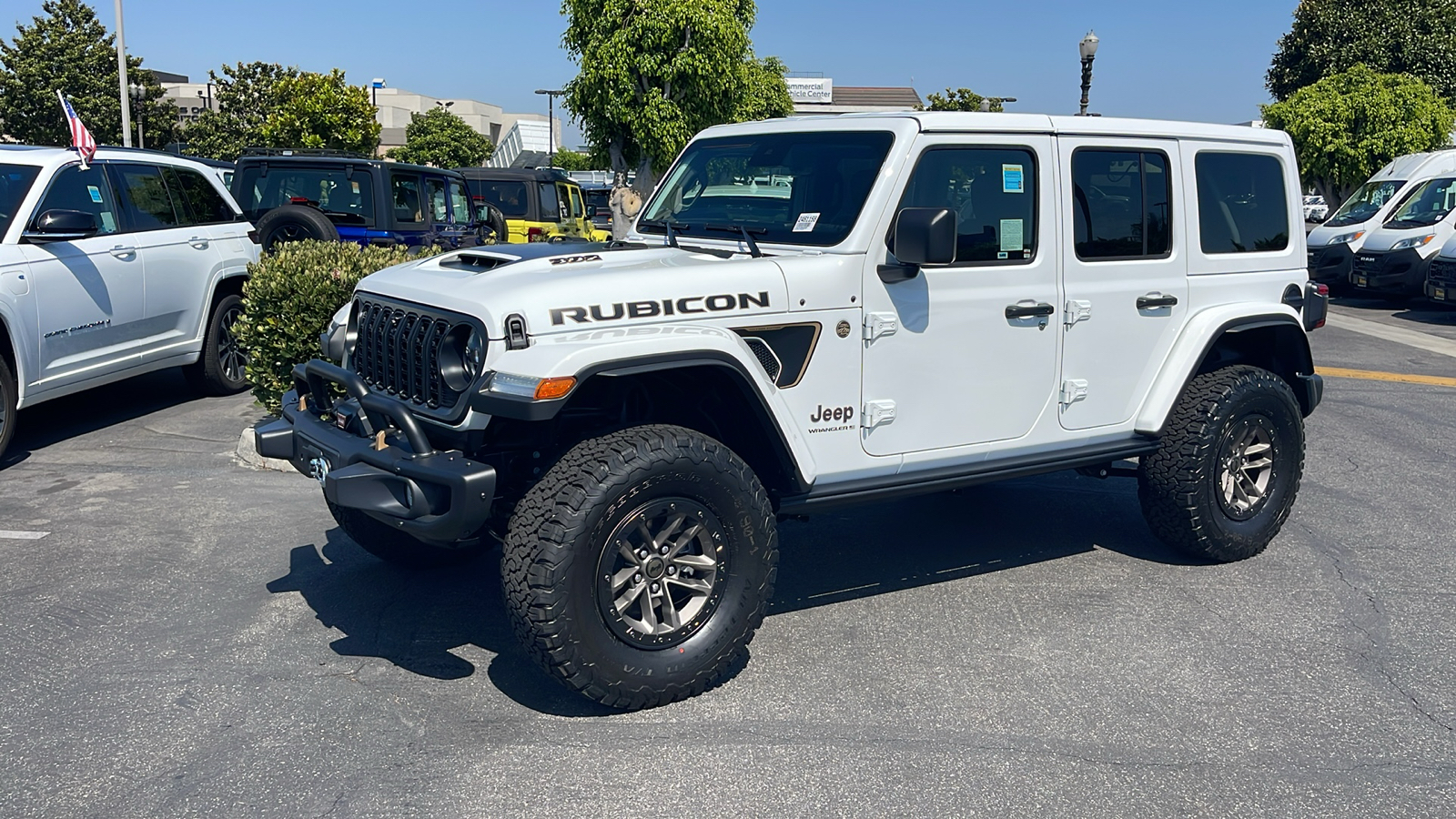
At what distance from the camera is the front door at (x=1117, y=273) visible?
197 inches

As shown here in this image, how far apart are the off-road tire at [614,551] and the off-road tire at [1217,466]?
221cm

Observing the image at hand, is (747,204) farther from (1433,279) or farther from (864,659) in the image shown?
(1433,279)

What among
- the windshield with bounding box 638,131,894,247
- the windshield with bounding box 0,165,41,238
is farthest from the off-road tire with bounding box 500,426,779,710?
the windshield with bounding box 0,165,41,238

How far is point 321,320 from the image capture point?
7.34 meters

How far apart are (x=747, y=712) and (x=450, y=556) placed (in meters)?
1.96

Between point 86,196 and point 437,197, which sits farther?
point 437,197

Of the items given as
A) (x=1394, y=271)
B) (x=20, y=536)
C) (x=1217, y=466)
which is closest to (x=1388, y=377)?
(x=1217, y=466)

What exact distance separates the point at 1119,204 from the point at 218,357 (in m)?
6.98

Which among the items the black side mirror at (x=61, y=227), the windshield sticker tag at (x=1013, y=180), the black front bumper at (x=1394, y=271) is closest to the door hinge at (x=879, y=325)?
the windshield sticker tag at (x=1013, y=180)

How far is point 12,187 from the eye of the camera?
7.57 metres

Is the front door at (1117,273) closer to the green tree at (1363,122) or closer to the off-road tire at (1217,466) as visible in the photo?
the off-road tire at (1217,466)

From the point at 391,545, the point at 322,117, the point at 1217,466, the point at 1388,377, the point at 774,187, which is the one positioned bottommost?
the point at 1388,377

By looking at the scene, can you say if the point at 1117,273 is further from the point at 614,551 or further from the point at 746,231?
the point at 614,551

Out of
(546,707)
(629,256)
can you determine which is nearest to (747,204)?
(629,256)
